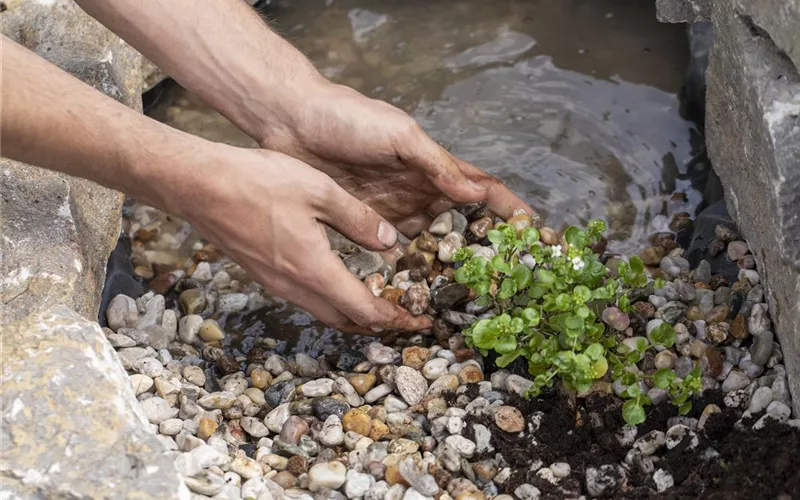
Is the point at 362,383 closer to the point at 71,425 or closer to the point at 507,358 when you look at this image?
the point at 507,358

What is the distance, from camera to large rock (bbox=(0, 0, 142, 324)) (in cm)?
251

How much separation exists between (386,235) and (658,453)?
949 millimetres

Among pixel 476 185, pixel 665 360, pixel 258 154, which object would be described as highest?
pixel 258 154

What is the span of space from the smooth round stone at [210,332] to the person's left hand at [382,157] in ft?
2.00

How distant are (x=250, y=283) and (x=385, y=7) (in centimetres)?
157

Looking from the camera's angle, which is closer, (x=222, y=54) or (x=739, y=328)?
(x=739, y=328)

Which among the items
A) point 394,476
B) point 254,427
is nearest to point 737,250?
point 394,476

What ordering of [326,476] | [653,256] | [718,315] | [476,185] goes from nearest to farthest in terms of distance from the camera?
[326,476] < [718,315] < [476,185] < [653,256]

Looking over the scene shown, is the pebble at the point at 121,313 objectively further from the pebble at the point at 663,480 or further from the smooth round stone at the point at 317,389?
the pebble at the point at 663,480

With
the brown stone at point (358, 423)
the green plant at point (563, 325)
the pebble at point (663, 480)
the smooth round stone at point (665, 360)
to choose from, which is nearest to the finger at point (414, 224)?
the green plant at point (563, 325)

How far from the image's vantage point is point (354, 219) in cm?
252

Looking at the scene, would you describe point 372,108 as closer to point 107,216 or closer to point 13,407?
point 107,216

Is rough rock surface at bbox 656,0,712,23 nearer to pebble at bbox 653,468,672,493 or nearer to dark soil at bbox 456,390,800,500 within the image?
dark soil at bbox 456,390,800,500

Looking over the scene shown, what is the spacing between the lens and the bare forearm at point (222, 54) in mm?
2811
